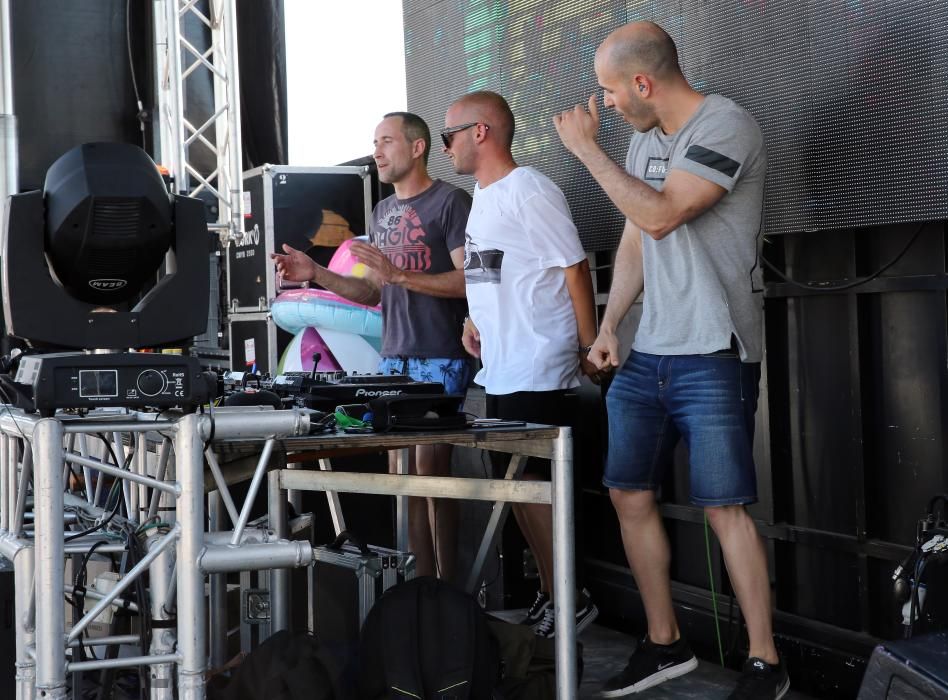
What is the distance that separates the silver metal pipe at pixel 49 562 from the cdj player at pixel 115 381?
→ 51mm

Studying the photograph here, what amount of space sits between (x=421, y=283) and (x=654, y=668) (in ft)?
4.25

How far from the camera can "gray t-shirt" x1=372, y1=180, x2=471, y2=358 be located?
3398mm

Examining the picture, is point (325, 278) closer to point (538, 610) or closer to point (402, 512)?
point (402, 512)

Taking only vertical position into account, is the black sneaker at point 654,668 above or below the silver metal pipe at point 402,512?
below

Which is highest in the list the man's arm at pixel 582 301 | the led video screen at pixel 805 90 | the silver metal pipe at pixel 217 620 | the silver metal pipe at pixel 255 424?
the led video screen at pixel 805 90

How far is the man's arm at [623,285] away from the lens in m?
2.66

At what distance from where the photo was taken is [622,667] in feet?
10.0

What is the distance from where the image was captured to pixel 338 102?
7.70m

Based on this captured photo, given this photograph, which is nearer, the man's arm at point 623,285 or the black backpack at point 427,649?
the black backpack at point 427,649

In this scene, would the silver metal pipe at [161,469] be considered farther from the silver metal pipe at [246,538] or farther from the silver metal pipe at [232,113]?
the silver metal pipe at [232,113]

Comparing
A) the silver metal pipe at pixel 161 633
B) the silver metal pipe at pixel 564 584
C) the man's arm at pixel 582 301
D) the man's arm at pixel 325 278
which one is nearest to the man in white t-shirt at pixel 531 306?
the man's arm at pixel 582 301

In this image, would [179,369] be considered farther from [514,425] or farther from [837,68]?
[837,68]

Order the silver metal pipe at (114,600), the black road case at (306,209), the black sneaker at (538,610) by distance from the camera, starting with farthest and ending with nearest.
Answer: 1. the black road case at (306,209)
2. the black sneaker at (538,610)
3. the silver metal pipe at (114,600)

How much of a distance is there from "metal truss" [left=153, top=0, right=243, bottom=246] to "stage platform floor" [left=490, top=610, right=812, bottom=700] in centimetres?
327
